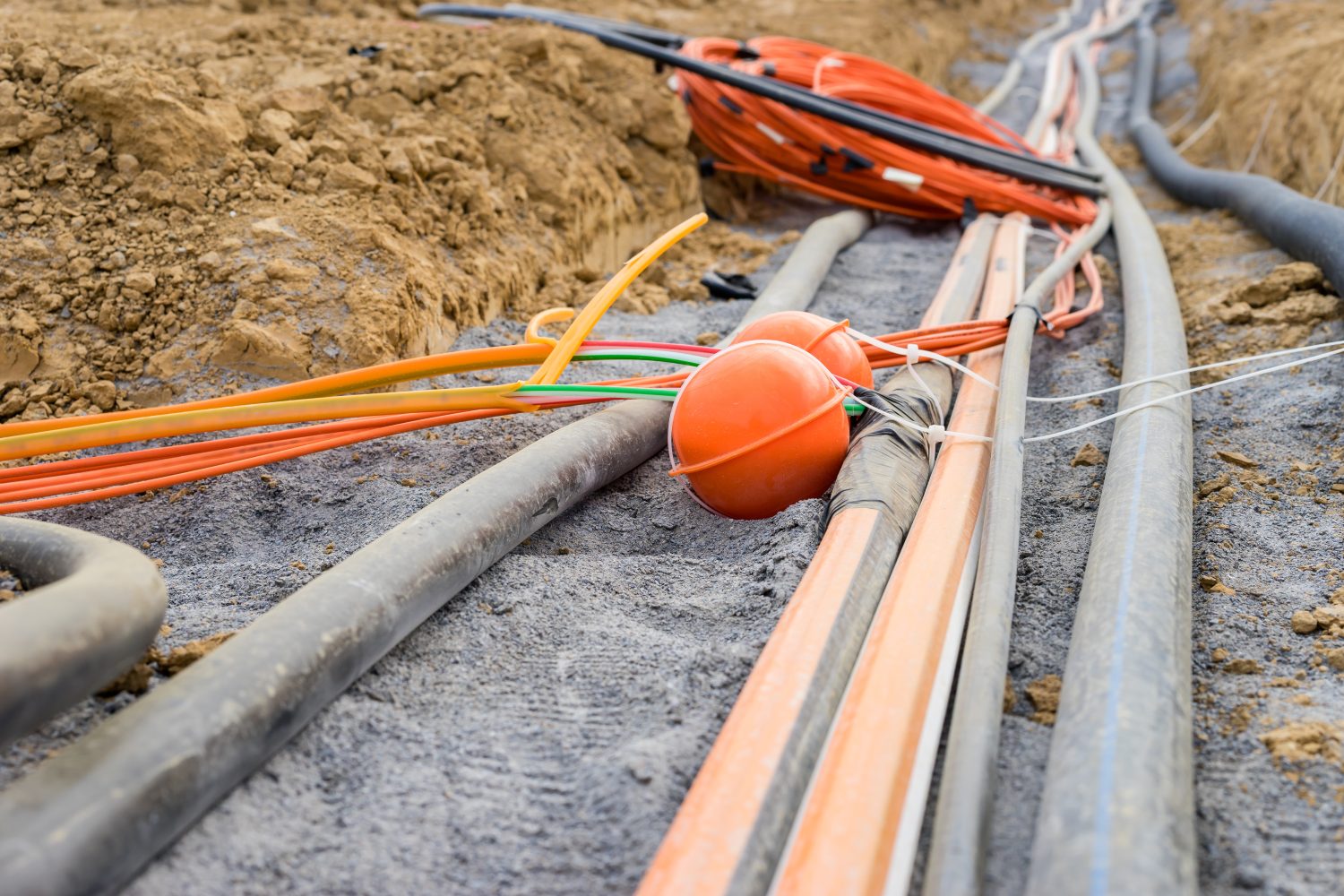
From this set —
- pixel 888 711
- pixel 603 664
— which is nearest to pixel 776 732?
pixel 888 711

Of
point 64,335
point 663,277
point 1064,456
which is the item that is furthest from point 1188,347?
point 64,335

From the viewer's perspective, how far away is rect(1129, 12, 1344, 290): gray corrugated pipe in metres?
3.54

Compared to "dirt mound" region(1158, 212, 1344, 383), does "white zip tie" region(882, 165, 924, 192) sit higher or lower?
higher

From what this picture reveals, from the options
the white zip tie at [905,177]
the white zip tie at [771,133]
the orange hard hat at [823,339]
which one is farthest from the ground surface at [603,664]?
the white zip tie at [771,133]

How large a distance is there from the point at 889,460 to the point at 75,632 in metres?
1.69

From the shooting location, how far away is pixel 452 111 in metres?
4.20

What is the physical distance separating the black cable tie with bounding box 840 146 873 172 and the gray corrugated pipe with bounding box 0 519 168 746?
4.18 meters

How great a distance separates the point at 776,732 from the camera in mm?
1526

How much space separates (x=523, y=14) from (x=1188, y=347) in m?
3.86

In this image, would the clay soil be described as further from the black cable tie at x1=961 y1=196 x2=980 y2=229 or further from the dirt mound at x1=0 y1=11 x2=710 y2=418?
the black cable tie at x1=961 y1=196 x2=980 y2=229

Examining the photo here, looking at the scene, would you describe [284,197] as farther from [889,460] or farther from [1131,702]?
[1131,702]

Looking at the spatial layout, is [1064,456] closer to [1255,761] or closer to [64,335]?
[1255,761]

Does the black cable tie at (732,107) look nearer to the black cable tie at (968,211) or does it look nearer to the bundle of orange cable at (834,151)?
the bundle of orange cable at (834,151)

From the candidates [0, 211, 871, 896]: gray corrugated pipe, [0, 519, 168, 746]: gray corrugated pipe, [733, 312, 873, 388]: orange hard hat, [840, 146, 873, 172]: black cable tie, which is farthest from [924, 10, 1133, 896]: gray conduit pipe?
[840, 146, 873, 172]: black cable tie
